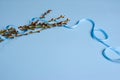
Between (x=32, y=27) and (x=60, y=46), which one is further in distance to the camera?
(x=32, y=27)

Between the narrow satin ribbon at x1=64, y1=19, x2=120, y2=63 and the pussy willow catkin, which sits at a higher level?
the pussy willow catkin

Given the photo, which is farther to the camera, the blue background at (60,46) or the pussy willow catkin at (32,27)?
the pussy willow catkin at (32,27)

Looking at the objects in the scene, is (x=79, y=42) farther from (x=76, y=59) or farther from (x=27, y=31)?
(x=27, y=31)

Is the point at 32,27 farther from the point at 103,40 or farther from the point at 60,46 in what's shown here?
the point at 103,40

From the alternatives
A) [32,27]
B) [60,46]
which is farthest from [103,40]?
[32,27]

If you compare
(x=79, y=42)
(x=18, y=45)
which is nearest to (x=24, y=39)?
(x=18, y=45)

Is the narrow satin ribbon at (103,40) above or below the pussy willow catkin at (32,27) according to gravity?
below

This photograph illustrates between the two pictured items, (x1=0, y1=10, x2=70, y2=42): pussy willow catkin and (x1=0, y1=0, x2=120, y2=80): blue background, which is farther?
(x1=0, y1=10, x2=70, y2=42): pussy willow catkin

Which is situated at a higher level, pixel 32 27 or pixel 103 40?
pixel 32 27

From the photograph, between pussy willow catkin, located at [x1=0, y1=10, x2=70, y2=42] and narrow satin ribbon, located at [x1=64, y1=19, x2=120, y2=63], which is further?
pussy willow catkin, located at [x1=0, y1=10, x2=70, y2=42]
